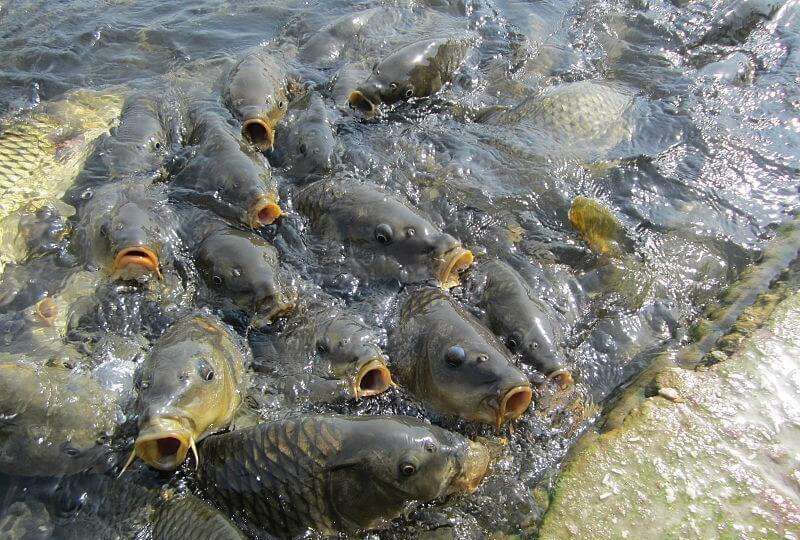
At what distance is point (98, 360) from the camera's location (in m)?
3.59

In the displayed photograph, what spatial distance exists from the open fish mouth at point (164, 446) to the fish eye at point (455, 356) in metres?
1.25

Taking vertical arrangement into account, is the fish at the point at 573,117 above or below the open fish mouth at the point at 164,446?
above

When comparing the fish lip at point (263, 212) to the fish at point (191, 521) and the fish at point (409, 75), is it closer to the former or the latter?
the fish at point (409, 75)

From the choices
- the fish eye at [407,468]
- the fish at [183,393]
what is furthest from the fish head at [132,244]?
the fish eye at [407,468]

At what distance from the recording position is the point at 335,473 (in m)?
2.84

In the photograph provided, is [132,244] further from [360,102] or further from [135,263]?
[360,102]

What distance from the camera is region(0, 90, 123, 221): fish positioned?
520cm

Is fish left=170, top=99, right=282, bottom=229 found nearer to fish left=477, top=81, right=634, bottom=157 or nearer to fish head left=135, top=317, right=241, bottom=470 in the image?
fish head left=135, top=317, right=241, bottom=470

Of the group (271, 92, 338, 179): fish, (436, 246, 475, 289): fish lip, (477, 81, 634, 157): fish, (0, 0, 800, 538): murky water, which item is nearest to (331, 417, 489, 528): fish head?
(0, 0, 800, 538): murky water

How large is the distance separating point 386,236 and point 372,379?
1018 millimetres

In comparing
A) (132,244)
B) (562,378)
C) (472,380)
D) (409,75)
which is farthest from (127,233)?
(409,75)

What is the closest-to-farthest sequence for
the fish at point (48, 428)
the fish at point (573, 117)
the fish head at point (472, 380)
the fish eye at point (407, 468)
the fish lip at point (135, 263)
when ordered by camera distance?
the fish eye at point (407, 468) → the fish at point (48, 428) → the fish head at point (472, 380) → the fish lip at point (135, 263) → the fish at point (573, 117)

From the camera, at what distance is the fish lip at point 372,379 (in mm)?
3426

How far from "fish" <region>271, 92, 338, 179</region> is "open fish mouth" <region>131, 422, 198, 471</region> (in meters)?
2.43
